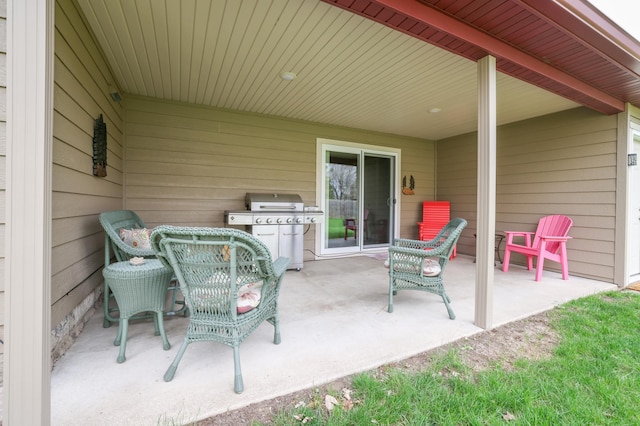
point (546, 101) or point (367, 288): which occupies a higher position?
point (546, 101)

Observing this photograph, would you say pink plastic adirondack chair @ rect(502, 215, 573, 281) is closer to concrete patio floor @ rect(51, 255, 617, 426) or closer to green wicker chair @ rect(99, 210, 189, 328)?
concrete patio floor @ rect(51, 255, 617, 426)

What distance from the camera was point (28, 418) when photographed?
3.54 feet

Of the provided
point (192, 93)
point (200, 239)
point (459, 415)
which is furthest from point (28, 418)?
point (192, 93)

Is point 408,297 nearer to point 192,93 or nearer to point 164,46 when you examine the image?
point 164,46

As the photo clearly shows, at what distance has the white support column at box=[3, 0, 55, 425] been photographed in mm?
1044

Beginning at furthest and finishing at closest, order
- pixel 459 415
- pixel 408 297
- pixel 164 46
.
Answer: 1. pixel 408 297
2. pixel 164 46
3. pixel 459 415

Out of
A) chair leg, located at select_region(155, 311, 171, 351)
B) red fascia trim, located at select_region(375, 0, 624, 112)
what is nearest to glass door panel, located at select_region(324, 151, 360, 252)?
red fascia trim, located at select_region(375, 0, 624, 112)

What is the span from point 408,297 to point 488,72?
88.7 inches

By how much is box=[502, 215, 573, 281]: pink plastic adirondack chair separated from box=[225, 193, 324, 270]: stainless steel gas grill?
305cm

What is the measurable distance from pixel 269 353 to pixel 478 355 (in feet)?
4.78

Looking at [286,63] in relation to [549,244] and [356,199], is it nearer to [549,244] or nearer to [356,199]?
[356,199]

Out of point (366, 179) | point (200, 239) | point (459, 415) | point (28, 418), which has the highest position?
point (366, 179)

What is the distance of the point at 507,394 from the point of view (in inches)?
58.9

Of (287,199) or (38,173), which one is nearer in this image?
(38,173)
